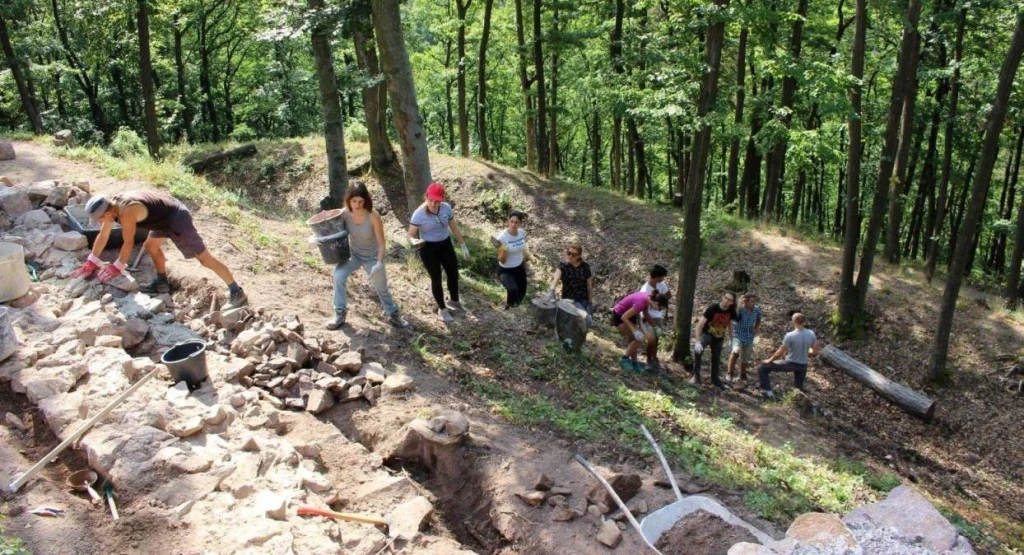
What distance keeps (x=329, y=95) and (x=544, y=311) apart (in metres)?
5.94

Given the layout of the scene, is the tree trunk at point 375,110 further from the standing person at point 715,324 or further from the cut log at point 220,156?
the standing person at point 715,324

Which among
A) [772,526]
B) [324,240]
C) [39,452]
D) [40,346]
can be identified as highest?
[324,240]

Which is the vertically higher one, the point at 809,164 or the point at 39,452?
the point at 809,164

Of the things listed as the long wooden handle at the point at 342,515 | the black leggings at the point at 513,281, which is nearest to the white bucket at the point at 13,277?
the long wooden handle at the point at 342,515

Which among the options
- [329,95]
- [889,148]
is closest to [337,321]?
[329,95]

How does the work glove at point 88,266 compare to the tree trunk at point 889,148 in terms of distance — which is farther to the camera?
the tree trunk at point 889,148

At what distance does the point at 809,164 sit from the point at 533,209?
736cm

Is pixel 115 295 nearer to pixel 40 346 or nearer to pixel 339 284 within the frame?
pixel 40 346

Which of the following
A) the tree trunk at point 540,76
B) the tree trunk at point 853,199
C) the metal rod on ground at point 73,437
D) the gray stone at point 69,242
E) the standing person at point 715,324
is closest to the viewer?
the metal rod on ground at point 73,437

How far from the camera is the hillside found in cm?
593

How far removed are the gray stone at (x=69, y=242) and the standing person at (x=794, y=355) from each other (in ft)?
29.7

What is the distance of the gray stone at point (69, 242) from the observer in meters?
7.37

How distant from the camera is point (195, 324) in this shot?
6754 millimetres

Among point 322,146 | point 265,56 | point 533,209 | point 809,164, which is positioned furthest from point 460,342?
point 265,56
